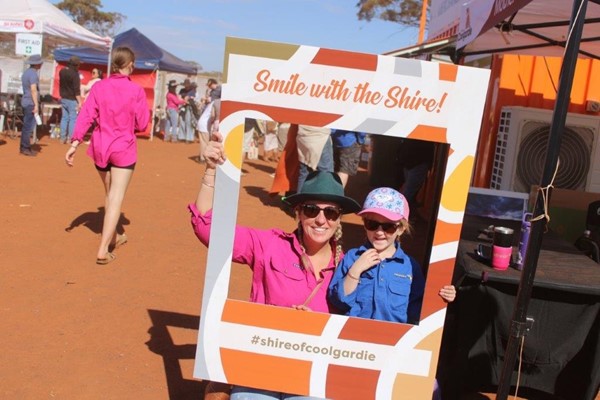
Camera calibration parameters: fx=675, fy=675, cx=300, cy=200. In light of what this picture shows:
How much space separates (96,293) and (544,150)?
4531mm

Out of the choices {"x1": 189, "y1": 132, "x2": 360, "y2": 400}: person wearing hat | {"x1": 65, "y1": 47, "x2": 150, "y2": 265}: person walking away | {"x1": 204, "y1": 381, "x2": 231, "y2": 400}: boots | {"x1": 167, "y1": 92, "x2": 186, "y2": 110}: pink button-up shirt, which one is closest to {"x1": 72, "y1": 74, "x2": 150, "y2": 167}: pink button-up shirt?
{"x1": 65, "y1": 47, "x2": 150, "y2": 265}: person walking away

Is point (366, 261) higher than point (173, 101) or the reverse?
the reverse

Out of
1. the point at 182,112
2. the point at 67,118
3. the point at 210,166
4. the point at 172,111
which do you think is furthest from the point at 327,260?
the point at 182,112

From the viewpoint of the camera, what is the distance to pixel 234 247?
3004mm

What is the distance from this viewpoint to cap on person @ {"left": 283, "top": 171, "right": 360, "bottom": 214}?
9.82 feet

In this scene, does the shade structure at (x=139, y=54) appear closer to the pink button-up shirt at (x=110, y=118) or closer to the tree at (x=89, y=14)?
the pink button-up shirt at (x=110, y=118)

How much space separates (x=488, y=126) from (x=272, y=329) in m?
5.98

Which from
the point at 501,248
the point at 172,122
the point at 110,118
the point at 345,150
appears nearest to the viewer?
the point at 501,248

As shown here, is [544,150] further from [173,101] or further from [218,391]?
[173,101]

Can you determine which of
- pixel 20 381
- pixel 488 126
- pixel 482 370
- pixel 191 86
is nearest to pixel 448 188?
pixel 482 370

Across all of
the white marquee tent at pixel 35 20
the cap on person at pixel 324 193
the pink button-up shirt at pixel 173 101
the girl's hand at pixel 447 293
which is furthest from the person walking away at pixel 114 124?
the pink button-up shirt at pixel 173 101

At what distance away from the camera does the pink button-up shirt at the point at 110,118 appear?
6.04m

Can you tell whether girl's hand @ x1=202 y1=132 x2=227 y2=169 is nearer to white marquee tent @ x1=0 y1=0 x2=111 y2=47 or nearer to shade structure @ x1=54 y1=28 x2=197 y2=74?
white marquee tent @ x1=0 y1=0 x2=111 y2=47

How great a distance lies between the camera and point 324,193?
9.80 ft
